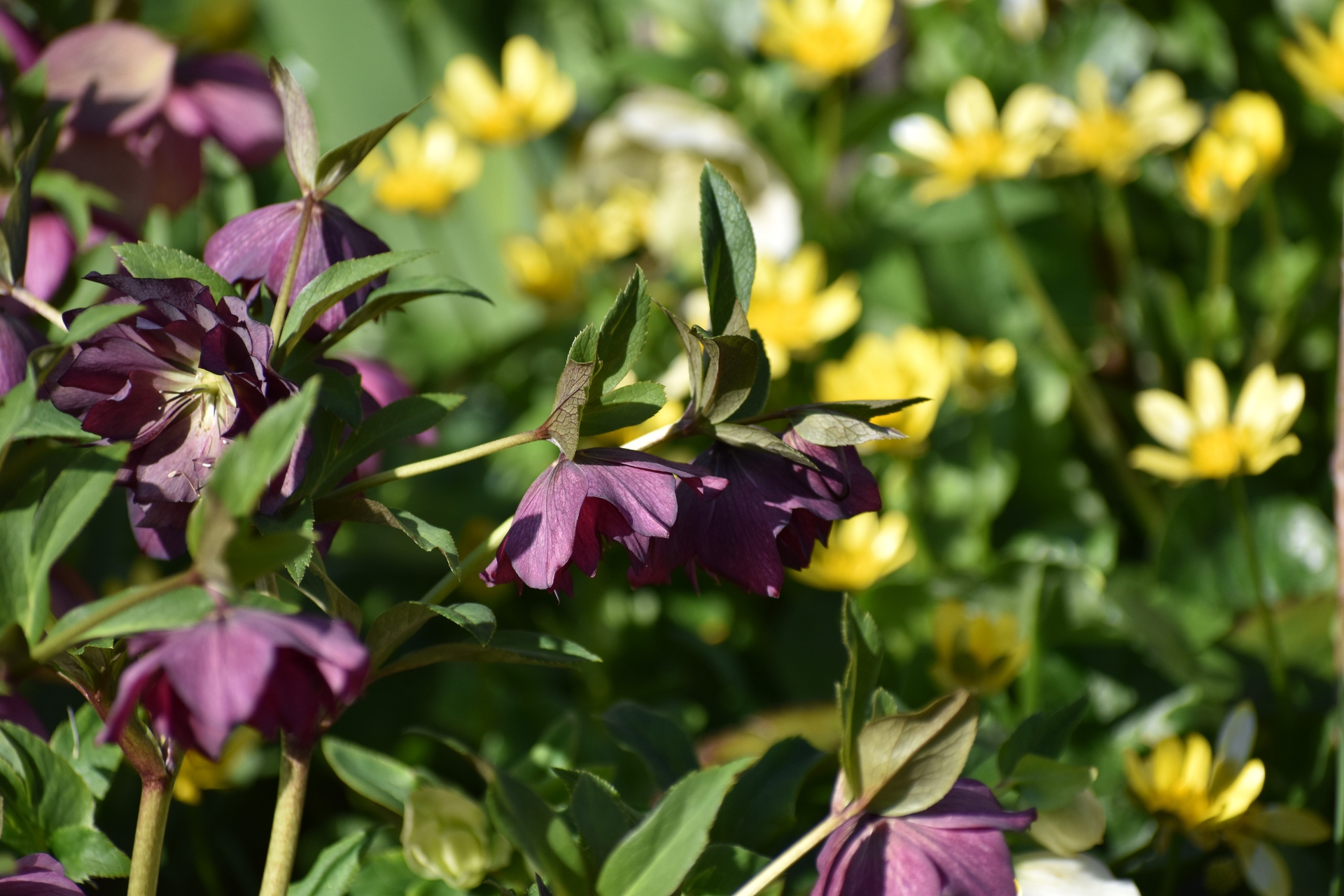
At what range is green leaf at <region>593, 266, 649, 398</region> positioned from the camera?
363mm

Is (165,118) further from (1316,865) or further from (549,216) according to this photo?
(1316,865)

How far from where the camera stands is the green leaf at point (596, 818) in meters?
0.35

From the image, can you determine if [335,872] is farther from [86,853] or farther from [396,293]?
[396,293]

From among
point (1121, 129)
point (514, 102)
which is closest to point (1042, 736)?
point (1121, 129)

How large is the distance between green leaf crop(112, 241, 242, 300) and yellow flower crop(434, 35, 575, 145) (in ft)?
2.80

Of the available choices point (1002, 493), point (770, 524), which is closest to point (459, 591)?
point (1002, 493)

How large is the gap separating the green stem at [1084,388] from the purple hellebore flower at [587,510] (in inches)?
24.8

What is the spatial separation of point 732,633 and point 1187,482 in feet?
1.25

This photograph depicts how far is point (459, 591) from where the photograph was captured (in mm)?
903

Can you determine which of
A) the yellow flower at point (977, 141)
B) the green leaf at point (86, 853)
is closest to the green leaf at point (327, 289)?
the green leaf at point (86, 853)

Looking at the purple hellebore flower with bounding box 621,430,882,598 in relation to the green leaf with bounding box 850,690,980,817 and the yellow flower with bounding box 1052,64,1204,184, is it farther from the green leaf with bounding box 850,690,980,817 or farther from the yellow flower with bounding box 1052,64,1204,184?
the yellow flower with bounding box 1052,64,1204,184

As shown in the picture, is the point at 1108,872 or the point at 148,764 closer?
the point at 148,764

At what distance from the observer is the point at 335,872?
0.46 meters

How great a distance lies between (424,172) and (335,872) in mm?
882
